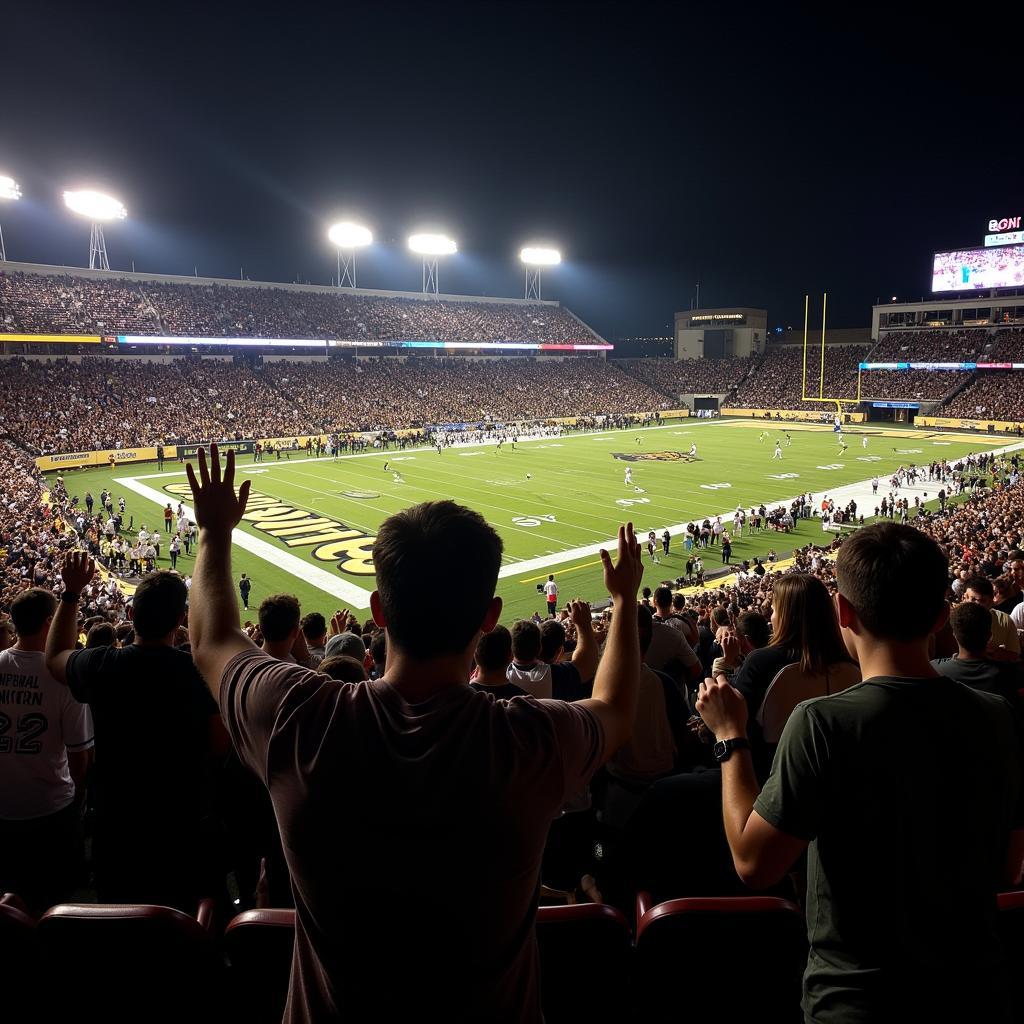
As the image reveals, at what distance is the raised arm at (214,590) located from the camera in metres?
2.07

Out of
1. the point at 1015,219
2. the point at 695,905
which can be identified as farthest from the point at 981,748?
the point at 1015,219

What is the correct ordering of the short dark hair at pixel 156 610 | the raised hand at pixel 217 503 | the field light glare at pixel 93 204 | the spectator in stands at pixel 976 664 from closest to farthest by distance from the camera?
the raised hand at pixel 217 503 → the short dark hair at pixel 156 610 → the spectator in stands at pixel 976 664 → the field light glare at pixel 93 204

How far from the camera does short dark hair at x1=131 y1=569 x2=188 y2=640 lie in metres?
3.54

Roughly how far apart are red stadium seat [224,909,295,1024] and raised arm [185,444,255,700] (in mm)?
847

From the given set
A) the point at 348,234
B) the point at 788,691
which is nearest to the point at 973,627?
the point at 788,691

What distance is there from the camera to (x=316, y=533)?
90.7ft

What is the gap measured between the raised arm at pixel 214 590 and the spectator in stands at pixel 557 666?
1.73 meters

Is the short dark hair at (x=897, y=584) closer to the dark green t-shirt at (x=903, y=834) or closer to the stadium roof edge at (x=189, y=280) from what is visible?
the dark green t-shirt at (x=903, y=834)

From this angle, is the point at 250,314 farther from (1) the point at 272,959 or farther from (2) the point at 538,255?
(1) the point at 272,959

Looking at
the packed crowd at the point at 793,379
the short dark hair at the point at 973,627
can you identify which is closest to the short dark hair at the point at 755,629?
the short dark hair at the point at 973,627

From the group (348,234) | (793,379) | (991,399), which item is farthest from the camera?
(793,379)

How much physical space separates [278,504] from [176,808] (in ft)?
100

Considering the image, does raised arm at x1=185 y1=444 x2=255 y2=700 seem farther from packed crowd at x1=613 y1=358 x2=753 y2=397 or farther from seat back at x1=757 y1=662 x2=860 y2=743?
packed crowd at x1=613 y1=358 x2=753 y2=397

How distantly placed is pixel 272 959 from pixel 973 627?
444 centimetres
